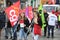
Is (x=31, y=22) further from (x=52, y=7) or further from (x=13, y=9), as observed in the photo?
(x=52, y=7)

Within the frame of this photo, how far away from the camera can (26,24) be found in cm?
1634

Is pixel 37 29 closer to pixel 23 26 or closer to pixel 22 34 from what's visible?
pixel 23 26

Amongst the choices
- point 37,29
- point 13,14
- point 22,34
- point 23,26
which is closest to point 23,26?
point 23,26

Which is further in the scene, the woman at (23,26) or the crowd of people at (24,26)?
the woman at (23,26)

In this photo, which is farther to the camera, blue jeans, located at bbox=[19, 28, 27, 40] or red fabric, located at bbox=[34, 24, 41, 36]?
blue jeans, located at bbox=[19, 28, 27, 40]

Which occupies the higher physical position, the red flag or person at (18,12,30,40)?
the red flag

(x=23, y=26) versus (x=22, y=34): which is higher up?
(x=23, y=26)

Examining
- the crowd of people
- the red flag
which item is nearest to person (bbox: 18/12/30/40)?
the crowd of people

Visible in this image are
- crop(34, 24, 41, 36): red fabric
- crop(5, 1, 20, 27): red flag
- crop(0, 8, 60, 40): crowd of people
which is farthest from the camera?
crop(5, 1, 20, 27): red flag

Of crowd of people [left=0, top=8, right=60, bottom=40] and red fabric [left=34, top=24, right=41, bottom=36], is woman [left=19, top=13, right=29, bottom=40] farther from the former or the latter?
red fabric [left=34, top=24, right=41, bottom=36]

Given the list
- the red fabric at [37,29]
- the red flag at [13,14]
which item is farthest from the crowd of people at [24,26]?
the red flag at [13,14]

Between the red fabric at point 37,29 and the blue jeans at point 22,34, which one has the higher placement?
the red fabric at point 37,29

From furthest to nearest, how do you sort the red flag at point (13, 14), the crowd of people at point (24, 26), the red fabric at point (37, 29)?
the red flag at point (13, 14)
the crowd of people at point (24, 26)
the red fabric at point (37, 29)

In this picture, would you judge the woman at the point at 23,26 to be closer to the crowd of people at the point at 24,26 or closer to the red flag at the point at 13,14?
the crowd of people at the point at 24,26
